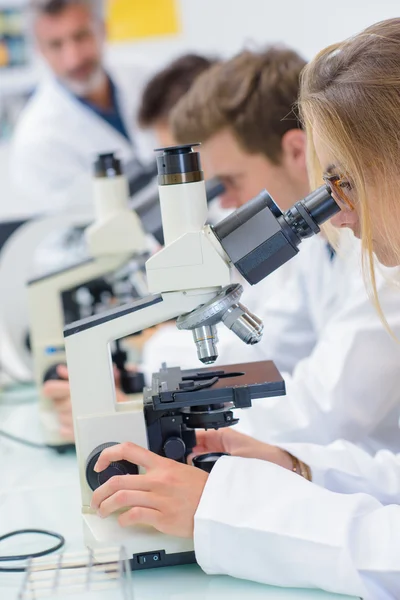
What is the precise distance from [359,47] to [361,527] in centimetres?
63

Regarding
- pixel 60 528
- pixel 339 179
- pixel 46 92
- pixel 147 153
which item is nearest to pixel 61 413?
pixel 60 528

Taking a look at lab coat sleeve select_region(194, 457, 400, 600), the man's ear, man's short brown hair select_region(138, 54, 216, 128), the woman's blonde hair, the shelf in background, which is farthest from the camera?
the shelf in background

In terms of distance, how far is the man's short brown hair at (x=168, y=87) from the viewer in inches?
104

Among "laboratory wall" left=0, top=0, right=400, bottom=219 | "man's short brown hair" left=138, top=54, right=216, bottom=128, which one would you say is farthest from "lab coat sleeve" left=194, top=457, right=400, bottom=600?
"laboratory wall" left=0, top=0, right=400, bottom=219

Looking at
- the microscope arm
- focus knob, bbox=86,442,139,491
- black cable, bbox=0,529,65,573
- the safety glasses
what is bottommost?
black cable, bbox=0,529,65,573

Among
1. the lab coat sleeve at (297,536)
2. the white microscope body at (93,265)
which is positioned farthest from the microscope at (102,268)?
the lab coat sleeve at (297,536)

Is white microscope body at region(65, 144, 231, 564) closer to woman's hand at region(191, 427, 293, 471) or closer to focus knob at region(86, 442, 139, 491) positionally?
focus knob at region(86, 442, 139, 491)

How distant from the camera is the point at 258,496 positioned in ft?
3.29

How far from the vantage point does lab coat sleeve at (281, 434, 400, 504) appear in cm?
119

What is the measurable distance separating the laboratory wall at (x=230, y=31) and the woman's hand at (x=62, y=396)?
2139mm

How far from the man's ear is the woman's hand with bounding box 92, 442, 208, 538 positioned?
0.92 m

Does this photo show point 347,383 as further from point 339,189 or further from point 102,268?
point 102,268

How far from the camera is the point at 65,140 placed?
3.78 m

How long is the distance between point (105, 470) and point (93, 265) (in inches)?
31.4
